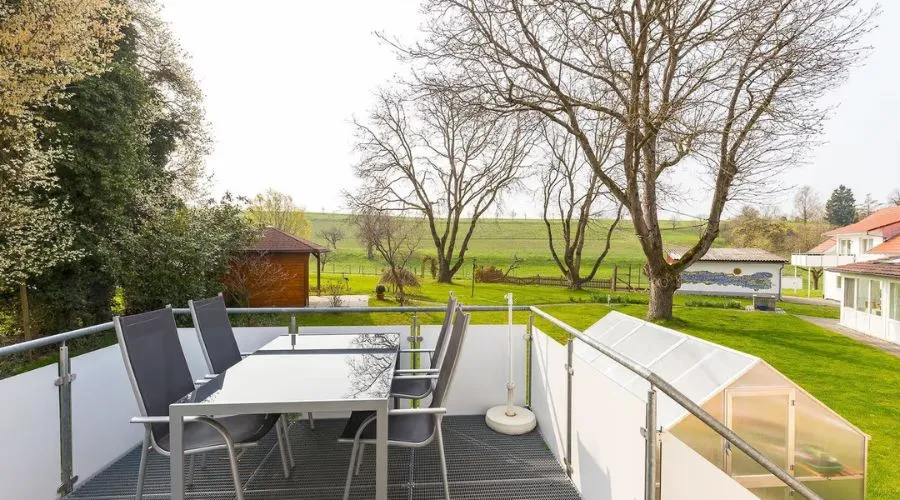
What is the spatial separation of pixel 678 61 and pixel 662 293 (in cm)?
629

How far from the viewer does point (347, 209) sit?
64.7 feet

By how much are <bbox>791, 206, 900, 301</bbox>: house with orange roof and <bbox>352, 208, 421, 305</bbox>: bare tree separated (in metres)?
17.0

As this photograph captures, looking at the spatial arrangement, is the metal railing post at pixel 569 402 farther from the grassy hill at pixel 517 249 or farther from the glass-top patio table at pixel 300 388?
the grassy hill at pixel 517 249

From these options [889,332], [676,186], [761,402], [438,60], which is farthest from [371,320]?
[889,332]

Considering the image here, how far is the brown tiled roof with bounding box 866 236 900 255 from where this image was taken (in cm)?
1961

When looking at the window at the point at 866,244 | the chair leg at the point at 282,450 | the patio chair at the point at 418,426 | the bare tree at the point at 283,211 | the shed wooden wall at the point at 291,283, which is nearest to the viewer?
the patio chair at the point at 418,426

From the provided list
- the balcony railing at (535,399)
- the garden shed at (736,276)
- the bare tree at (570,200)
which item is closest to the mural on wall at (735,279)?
the garden shed at (736,276)

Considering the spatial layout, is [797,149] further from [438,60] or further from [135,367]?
[135,367]

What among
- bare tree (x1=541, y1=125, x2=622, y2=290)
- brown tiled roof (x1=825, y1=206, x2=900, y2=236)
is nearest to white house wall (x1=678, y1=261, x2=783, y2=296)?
brown tiled roof (x1=825, y1=206, x2=900, y2=236)

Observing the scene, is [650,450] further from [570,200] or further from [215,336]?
[570,200]

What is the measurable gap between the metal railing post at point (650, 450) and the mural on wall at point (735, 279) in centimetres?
2597

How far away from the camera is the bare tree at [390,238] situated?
18812 millimetres

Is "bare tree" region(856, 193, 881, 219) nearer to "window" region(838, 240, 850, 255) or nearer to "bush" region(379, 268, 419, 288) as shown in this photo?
"window" region(838, 240, 850, 255)

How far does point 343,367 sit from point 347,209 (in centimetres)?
1748
